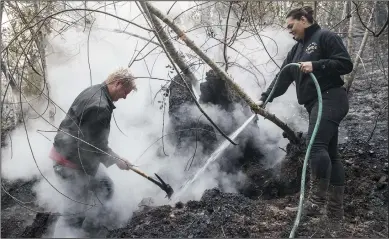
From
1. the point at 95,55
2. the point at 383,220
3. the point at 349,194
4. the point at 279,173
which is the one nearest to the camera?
the point at 383,220

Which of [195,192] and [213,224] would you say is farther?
[195,192]

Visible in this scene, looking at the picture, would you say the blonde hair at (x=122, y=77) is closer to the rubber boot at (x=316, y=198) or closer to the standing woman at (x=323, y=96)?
the standing woman at (x=323, y=96)

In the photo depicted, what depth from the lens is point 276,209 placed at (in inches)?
134

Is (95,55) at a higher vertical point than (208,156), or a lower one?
higher

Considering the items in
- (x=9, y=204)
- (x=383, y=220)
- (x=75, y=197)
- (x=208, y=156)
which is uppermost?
(x=208, y=156)

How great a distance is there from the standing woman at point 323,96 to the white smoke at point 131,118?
1.23 metres

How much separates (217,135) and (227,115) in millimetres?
279

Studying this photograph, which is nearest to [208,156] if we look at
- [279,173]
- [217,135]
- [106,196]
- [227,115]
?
[217,135]

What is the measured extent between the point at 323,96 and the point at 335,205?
0.87 metres

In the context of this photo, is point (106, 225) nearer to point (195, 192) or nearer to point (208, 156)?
point (195, 192)

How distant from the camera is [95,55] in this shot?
5.49 m

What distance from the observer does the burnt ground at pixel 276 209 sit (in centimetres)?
313

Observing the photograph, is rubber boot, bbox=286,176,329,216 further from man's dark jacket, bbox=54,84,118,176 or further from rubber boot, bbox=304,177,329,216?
man's dark jacket, bbox=54,84,118,176

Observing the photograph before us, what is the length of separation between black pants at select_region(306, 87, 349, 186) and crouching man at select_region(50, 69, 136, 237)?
5.32 ft
